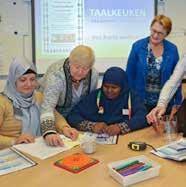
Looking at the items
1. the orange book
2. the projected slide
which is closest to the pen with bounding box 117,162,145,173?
the orange book

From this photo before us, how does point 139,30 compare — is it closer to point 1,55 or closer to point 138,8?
point 138,8

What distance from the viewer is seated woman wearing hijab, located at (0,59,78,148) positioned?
2199 millimetres

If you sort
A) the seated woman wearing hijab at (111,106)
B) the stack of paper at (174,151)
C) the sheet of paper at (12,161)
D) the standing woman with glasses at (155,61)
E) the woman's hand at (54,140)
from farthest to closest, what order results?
the standing woman with glasses at (155,61), the seated woman wearing hijab at (111,106), the woman's hand at (54,140), the stack of paper at (174,151), the sheet of paper at (12,161)

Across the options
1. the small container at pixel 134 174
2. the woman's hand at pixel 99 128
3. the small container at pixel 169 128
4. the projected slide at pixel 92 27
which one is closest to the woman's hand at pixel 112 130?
the woman's hand at pixel 99 128

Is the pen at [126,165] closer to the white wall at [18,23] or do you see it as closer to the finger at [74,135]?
the finger at [74,135]

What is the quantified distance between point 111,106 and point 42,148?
2.01 ft

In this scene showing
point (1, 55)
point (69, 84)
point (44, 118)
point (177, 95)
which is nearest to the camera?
point (44, 118)

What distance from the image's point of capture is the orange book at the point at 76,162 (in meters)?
1.73

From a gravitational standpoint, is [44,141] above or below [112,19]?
below

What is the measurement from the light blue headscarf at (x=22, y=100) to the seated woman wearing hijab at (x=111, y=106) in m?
0.24

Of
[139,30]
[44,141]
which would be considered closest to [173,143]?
[44,141]

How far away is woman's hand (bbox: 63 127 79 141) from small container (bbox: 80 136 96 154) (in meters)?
0.19

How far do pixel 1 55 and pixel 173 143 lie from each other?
2.26m

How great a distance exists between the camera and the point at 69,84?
235 centimetres
